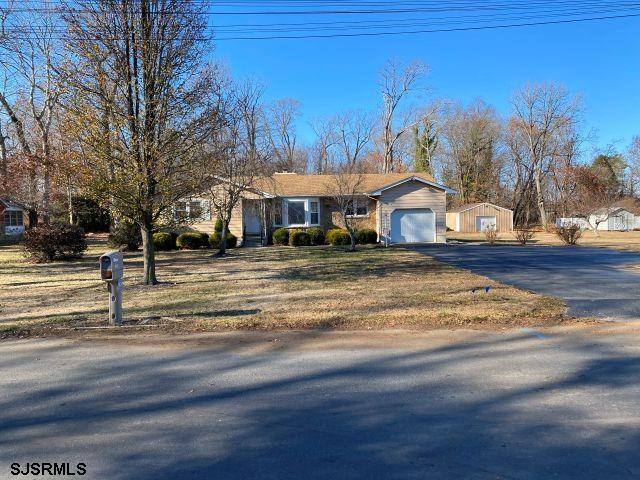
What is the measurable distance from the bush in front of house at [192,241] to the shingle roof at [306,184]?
3923 mm

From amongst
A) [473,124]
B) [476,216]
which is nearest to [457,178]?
[473,124]

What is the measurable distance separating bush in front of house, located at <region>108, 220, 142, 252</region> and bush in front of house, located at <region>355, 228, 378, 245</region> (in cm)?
1150

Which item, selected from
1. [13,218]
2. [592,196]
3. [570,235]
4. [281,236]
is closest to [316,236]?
[281,236]

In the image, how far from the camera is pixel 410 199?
1149 inches

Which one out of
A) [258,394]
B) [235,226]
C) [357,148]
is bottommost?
[258,394]

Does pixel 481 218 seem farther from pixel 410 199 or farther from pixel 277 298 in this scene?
pixel 277 298

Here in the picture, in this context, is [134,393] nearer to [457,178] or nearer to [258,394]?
[258,394]

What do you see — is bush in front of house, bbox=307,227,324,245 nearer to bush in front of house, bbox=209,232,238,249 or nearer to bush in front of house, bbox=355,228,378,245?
bush in front of house, bbox=355,228,378,245

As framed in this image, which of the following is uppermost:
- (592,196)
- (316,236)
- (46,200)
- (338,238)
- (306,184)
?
(306,184)

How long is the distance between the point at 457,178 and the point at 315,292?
55073 millimetres

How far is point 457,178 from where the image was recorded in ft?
206

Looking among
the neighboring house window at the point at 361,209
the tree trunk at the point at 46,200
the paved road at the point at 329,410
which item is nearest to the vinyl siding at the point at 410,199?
the neighboring house window at the point at 361,209

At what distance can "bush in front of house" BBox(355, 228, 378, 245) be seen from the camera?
2792cm

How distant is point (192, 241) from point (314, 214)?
737 cm
